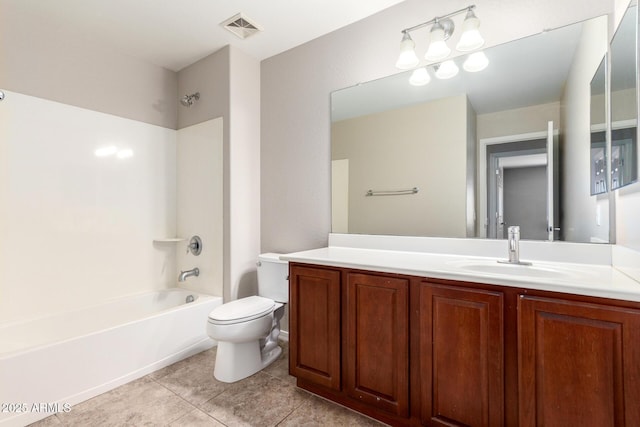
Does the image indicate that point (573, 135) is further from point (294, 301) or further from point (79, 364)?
point (79, 364)

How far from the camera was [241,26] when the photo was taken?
7.20 feet

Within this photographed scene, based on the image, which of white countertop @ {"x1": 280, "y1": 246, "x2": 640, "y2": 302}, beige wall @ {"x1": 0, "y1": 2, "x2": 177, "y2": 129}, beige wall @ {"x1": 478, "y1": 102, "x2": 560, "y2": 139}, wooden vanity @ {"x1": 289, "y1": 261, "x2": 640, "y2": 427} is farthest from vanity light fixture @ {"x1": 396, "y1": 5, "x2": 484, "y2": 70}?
beige wall @ {"x1": 0, "y1": 2, "x2": 177, "y2": 129}

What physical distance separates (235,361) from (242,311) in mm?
330

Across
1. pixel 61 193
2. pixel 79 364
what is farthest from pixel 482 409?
pixel 61 193

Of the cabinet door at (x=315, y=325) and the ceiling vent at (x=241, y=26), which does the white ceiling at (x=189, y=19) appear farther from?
the cabinet door at (x=315, y=325)

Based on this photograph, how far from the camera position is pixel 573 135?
1483 millimetres

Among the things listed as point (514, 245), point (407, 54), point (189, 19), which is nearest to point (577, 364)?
point (514, 245)

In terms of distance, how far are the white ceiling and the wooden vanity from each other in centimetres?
174

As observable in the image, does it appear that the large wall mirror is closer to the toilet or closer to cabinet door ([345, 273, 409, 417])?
cabinet door ([345, 273, 409, 417])

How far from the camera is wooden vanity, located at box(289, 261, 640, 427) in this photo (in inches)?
38.2

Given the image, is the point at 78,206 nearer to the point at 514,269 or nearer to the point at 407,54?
the point at 407,54

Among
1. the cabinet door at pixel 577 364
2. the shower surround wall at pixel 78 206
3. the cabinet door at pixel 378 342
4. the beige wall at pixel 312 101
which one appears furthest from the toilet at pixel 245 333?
the cabinet door at pixel 577 364

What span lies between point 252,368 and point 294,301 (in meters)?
0.67

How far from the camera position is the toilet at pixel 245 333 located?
186cm
